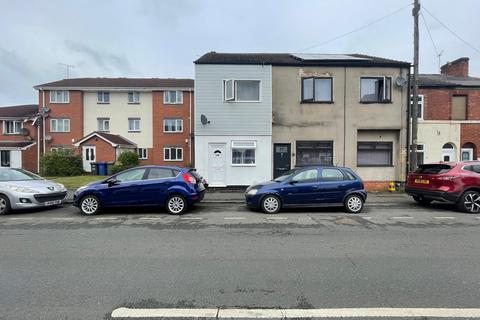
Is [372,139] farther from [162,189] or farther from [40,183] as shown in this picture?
[40,183]

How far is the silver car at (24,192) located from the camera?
30.3 feet

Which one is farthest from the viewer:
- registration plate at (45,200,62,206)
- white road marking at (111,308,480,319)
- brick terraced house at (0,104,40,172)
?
brick terraced house at (0,104,40,172)

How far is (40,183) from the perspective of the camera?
10.1 metres

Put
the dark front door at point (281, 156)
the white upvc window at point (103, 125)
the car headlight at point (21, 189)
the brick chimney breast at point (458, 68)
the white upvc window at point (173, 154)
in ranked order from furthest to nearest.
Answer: the white upvc window at point (173, 154) → the white upvc window at point (103, 125) → the brick chimney breast at point (458, 68) → the dark front door at point (281, 156) → the car headlight at point (21, 189)

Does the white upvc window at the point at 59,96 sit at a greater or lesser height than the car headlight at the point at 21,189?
greater

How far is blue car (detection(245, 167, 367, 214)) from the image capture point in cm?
947

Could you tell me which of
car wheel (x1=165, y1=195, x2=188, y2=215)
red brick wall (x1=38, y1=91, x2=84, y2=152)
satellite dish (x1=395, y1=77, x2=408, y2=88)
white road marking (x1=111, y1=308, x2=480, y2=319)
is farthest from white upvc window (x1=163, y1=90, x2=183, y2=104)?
white road marking (x1=111, y1=308, x2=480, y2=319)

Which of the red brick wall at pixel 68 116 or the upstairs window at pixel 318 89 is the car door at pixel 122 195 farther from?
the red brick wall at pixel 68 116

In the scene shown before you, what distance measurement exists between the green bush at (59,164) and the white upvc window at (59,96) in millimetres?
7491

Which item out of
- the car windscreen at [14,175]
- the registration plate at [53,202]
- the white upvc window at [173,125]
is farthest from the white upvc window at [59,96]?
the registration plate at [53,202]

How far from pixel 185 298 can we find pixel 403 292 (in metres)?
2.70

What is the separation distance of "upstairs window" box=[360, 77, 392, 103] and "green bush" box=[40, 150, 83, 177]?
22.5m

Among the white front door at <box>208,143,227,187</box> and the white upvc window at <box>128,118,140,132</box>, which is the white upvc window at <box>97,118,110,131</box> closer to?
the white upvc window at <box>128,118,140,132</box>

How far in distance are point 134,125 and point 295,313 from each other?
98.7 ft
